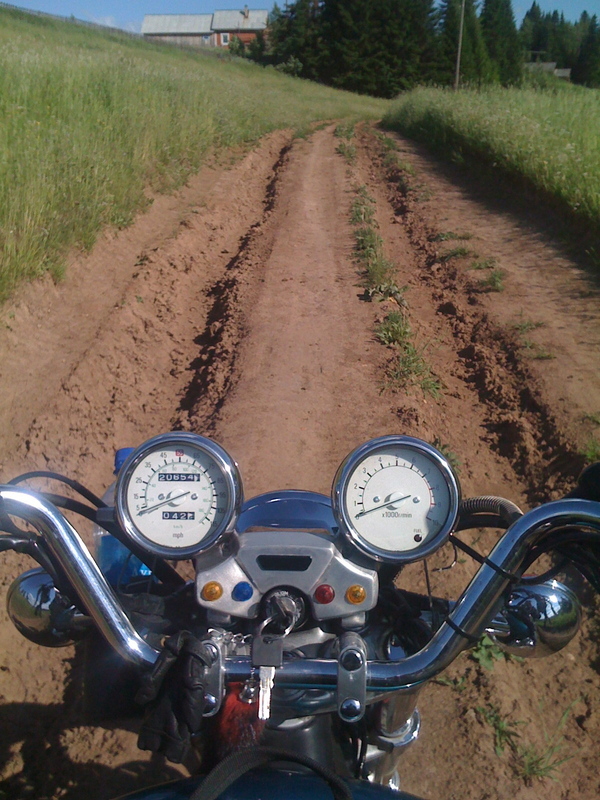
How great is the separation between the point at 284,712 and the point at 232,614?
0.23m

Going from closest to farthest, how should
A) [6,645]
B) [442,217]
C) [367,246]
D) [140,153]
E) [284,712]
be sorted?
[284,712] < [6,645] < [367,246] < [140,153] < [442,217]

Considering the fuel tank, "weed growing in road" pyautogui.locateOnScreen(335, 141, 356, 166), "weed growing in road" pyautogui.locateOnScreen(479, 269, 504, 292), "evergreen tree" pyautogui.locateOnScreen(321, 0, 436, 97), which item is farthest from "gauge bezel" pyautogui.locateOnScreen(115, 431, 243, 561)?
"evergreen tree" pyautogui.locateOnScreen(321, 0, 436, 97)

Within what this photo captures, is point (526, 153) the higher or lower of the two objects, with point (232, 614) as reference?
higher

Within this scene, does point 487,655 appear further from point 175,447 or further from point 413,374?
point 413,374

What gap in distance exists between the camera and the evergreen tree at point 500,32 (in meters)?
62.8

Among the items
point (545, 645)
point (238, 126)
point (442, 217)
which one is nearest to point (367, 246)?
point (442, 217)

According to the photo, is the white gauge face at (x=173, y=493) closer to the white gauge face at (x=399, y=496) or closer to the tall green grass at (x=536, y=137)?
the white gauge face at (x=399, y=496)

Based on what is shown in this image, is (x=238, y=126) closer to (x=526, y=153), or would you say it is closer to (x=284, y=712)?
(x=526, y=153)

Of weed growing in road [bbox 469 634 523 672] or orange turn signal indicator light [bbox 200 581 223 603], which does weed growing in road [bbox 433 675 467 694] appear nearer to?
weed growing in road [bbox 469 634 523 672]

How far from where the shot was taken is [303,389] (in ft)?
18.3

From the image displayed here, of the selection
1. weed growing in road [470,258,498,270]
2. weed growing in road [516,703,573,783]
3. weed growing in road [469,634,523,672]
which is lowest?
weed growing in road [516,703,573,783]

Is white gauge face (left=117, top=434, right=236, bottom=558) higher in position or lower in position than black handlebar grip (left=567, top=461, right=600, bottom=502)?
lower

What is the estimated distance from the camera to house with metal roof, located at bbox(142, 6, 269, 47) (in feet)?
338

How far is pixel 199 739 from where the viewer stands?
5.84 ft
